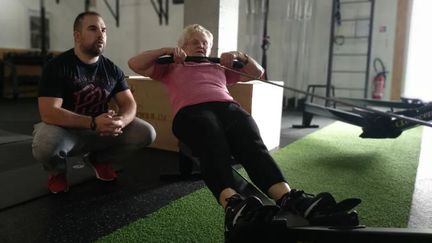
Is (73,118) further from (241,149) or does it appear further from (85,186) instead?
(241,149)

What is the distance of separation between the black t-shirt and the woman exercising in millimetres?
189

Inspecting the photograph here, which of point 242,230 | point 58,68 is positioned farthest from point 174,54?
point 242,230

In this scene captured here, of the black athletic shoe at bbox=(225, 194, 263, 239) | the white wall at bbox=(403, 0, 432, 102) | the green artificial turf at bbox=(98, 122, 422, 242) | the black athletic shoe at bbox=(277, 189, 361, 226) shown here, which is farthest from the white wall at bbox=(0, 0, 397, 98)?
the black athletic shoe at bbox=(225, 194, 263, 239)

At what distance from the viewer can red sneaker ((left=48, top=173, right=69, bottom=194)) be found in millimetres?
1826

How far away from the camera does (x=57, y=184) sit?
6.01 ft

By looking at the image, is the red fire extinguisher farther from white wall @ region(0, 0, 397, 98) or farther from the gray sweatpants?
the gray sweatpants

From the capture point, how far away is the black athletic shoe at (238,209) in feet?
3.59

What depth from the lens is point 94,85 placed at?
1867 millimetres

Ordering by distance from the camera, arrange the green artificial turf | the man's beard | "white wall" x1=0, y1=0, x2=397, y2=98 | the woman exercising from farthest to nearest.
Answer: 1. "white wall" x1=0, y1=0, x2=397, y2=98
2. the man's beard
3. the green artificial turf
4. the woman exercising

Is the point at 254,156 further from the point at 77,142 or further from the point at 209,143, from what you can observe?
the point at 77,142

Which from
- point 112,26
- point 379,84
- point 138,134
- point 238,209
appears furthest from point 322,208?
point 112,26

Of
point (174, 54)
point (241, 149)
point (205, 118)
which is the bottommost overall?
point (241, 149)

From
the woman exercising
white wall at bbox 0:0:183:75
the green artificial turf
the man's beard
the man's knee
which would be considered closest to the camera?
the woman exercising

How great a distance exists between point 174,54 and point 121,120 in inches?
16.9
